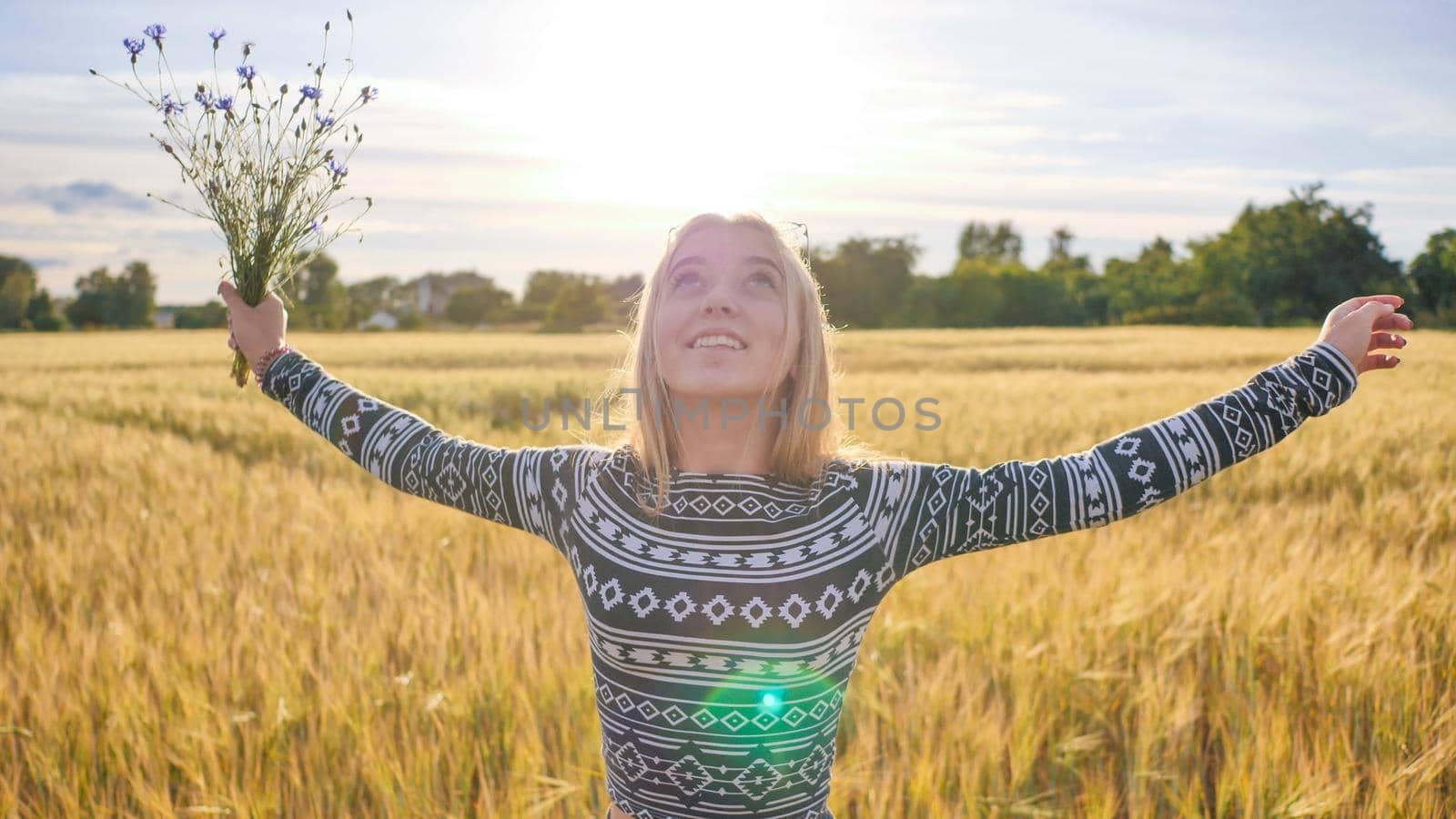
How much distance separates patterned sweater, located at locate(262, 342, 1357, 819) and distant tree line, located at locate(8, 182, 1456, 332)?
3936 centimetres

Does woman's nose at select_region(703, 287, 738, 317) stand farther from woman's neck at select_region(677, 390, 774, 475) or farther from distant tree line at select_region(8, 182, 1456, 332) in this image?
distant tree line at select_region(8, 182, 1456, 332)

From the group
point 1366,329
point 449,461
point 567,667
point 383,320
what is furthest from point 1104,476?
point 383,320

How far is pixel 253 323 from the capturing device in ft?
6.09

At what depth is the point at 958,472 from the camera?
153 cm

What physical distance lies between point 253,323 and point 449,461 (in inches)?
21.0

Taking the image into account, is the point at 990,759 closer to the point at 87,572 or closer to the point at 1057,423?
the point at 87,572

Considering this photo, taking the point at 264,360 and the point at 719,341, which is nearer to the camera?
the point at 719,341

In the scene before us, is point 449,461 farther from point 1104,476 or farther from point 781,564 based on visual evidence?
point 1104,476

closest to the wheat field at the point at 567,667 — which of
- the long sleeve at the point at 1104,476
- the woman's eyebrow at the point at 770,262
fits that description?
the woman's eyebrow at the point at 770,262

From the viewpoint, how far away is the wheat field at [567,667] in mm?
2281

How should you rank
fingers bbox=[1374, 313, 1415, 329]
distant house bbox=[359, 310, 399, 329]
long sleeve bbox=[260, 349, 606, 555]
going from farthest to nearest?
distant house bbox=[359, 310, 399, 329] < long sleeve bbox=[260, 349, 606, 555] < fingers bbox=[1374, 313, 1415, 329]

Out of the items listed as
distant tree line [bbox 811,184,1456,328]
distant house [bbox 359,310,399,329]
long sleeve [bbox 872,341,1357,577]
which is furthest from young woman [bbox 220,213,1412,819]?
distant house [bbox 359,310,399,329]

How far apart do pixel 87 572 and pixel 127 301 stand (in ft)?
195

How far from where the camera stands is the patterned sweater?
1.41 meters
